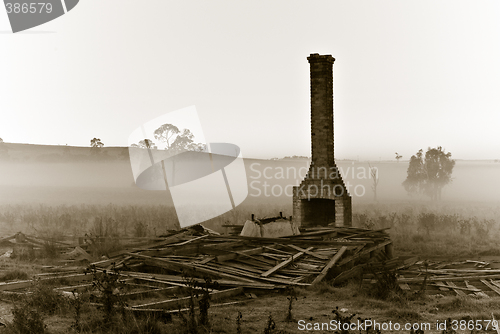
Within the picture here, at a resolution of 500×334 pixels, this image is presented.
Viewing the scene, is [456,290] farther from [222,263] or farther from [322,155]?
[322,155]

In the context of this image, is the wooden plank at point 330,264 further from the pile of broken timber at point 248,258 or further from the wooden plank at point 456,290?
the wooden plank at point 456,290

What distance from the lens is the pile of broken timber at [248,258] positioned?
8.71m

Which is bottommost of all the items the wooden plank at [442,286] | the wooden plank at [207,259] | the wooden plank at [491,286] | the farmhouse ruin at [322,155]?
the wooden plank at [491,286]

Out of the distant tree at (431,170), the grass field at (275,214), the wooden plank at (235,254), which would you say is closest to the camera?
the grass field at (275,214)

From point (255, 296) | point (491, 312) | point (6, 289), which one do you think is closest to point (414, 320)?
point (491, 312)

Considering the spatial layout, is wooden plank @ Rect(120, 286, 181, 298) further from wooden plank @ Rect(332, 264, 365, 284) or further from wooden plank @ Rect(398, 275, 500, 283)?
wooden plank @ Rect(398, 275, 500, 283)

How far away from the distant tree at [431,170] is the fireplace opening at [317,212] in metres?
31.6

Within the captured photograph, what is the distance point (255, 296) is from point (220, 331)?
1.93 metres

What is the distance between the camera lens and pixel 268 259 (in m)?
10.0

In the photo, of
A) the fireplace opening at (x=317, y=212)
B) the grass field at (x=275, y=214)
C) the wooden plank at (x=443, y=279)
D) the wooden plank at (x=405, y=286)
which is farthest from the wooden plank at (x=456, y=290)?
the fireplace opening at (x=317, y=212)

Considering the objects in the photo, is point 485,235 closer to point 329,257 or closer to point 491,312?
point 329,257

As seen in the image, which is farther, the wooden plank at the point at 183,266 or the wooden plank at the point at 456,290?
the wooden plank at the point at 183,266

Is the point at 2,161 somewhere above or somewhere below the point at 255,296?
above

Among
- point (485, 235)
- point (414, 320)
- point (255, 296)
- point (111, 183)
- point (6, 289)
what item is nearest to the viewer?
point (414, 320)
